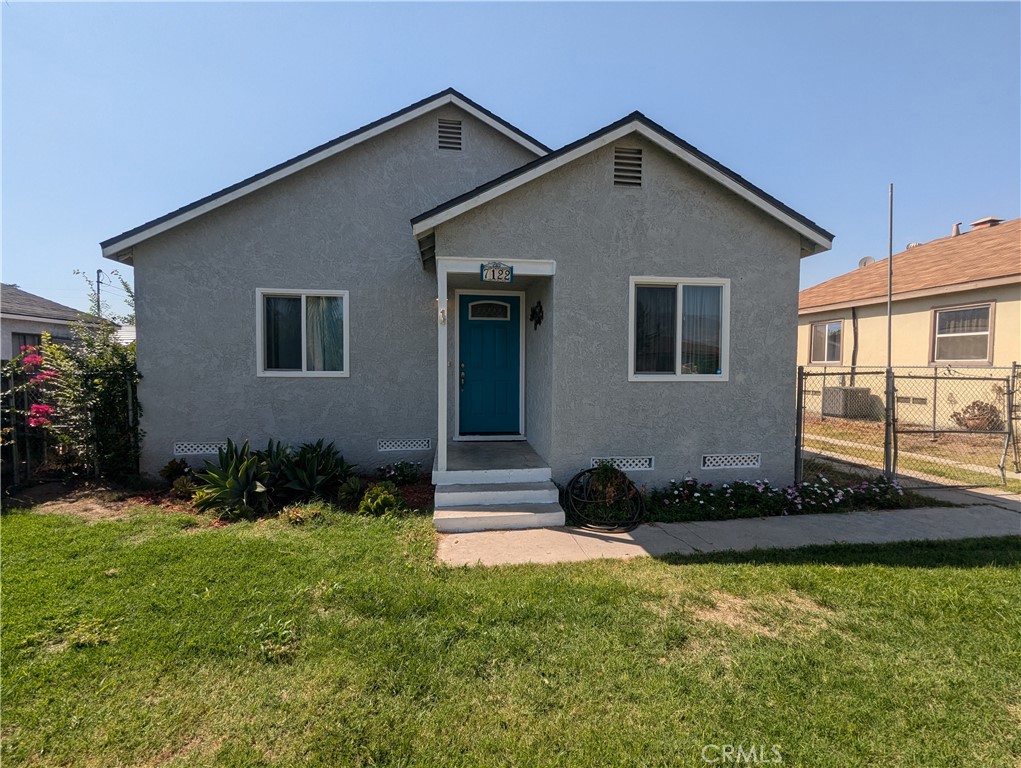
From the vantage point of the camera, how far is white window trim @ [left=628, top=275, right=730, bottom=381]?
643 centimetres

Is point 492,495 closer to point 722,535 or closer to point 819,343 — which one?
point 722,535

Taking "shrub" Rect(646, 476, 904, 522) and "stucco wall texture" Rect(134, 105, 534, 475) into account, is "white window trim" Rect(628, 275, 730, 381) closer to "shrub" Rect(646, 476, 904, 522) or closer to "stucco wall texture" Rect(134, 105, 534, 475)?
"shrub" Rect(646, 476, 904, 522)

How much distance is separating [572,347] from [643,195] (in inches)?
91.0

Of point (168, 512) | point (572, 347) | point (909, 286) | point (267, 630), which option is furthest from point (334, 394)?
point (909, 286)

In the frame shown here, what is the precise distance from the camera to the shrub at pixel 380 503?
592 cm

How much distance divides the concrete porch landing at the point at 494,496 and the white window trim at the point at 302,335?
8.58 ft

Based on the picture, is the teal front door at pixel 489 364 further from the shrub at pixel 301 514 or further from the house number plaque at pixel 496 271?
the shrub at pixel 301 514

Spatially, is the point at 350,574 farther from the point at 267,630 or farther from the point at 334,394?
the point at 334,394

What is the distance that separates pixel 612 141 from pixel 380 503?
566cm

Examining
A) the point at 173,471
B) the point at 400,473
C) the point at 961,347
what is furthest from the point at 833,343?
the point at 173,471

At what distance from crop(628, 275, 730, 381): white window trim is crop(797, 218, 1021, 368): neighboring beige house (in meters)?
3.07

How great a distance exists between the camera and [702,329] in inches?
264

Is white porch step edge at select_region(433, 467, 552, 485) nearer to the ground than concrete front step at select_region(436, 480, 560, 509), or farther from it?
farther from it

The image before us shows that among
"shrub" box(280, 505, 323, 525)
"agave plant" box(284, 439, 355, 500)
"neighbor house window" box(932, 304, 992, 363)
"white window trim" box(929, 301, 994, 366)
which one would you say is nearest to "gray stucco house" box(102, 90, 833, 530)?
"agave plant" box(284, 439, 355, 500)
